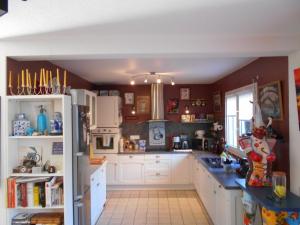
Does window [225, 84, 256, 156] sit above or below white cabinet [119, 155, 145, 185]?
above

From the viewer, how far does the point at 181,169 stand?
6125 mm

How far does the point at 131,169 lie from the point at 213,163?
6.85 feet

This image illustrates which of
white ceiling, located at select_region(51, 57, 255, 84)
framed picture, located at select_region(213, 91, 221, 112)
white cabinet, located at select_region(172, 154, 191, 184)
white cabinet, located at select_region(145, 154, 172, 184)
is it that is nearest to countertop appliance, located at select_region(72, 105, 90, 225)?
white ceiling, located at select_region(51, 57, 255, 84)

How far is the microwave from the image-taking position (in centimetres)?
616

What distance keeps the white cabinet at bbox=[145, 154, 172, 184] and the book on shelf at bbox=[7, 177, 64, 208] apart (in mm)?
3502

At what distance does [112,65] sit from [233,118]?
8.00 ft

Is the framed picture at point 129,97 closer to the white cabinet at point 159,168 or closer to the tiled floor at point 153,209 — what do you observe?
the white cabinet at point 159,168

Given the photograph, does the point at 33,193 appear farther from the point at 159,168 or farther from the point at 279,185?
the point at 159,168

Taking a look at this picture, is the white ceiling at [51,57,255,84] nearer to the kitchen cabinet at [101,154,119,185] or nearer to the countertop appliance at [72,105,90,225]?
the countertop appliance at [72,105,90,225]

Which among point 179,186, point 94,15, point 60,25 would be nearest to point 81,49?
point 60,25

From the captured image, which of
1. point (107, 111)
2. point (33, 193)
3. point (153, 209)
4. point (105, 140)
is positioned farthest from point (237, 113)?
point (33, 193)

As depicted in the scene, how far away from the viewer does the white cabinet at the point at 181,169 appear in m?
6.11

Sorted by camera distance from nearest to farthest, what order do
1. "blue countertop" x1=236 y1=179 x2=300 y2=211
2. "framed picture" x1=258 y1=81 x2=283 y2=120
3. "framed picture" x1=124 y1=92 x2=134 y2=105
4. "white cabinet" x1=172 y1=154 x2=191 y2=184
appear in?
"blue countertop" x1=236 y1=179 x2=300 y2=211
"framed picture" x1=258 y1=81 x2=283 y2=120
"white cabinet" x1=172 y1=154 x2=191 y2=184
"framed picture" x1=124 y1=92 x2=134 y2=105

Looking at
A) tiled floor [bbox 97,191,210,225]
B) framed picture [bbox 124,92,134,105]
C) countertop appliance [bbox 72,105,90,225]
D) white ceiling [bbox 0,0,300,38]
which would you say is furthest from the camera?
framed picture [bbox 124,92,134,105]
